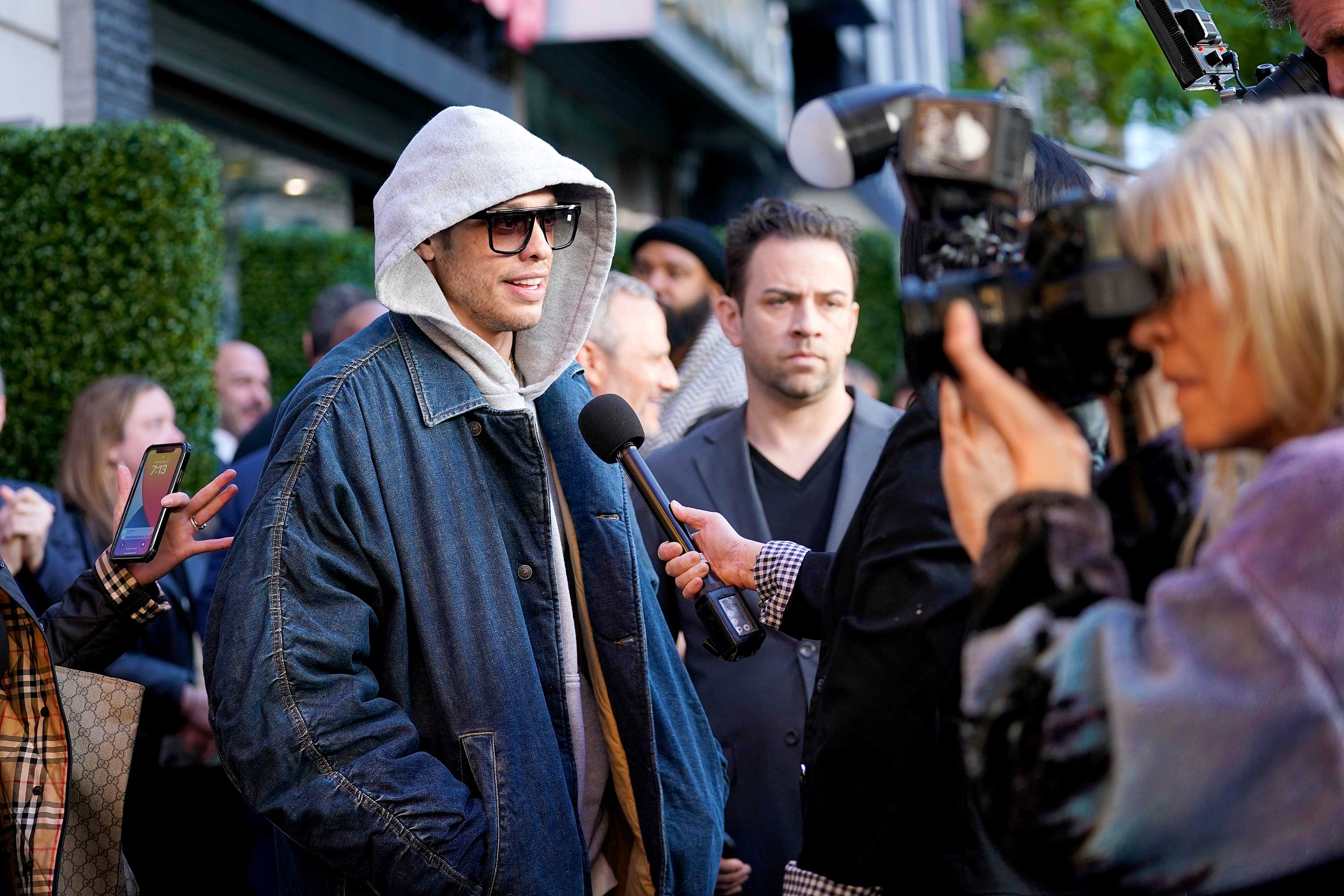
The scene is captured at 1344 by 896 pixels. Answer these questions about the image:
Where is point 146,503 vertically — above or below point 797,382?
below

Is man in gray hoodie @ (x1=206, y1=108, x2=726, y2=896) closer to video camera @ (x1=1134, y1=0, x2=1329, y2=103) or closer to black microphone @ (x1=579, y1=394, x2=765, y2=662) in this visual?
black microphone @ (x1=579, y1=394, x2=765, y2=662)

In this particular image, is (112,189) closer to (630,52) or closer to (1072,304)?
(1072,304)

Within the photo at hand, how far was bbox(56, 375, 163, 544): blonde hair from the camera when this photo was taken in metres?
4.80

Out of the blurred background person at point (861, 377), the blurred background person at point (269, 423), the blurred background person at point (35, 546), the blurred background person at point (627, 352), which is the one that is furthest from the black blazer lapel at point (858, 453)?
the blurred background person at point (861, 377)

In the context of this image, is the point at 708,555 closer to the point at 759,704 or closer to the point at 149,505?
the point at 759,704

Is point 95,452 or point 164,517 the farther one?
point 95,452

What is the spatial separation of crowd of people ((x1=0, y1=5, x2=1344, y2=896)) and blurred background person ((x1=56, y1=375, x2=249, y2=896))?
16 mm

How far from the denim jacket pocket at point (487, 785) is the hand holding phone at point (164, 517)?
857mm

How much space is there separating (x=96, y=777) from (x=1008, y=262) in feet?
7.62

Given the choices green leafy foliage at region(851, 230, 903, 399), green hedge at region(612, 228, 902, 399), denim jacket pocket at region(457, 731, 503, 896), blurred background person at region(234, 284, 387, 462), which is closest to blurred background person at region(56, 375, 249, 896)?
blurred background person at region(234, 284, 387, 462)

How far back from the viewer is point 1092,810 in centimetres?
150

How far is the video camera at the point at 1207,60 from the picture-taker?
3.38m

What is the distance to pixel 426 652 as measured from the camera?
9.05 feet

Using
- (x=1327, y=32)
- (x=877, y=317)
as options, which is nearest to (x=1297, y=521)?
(x=1327, y=32)
